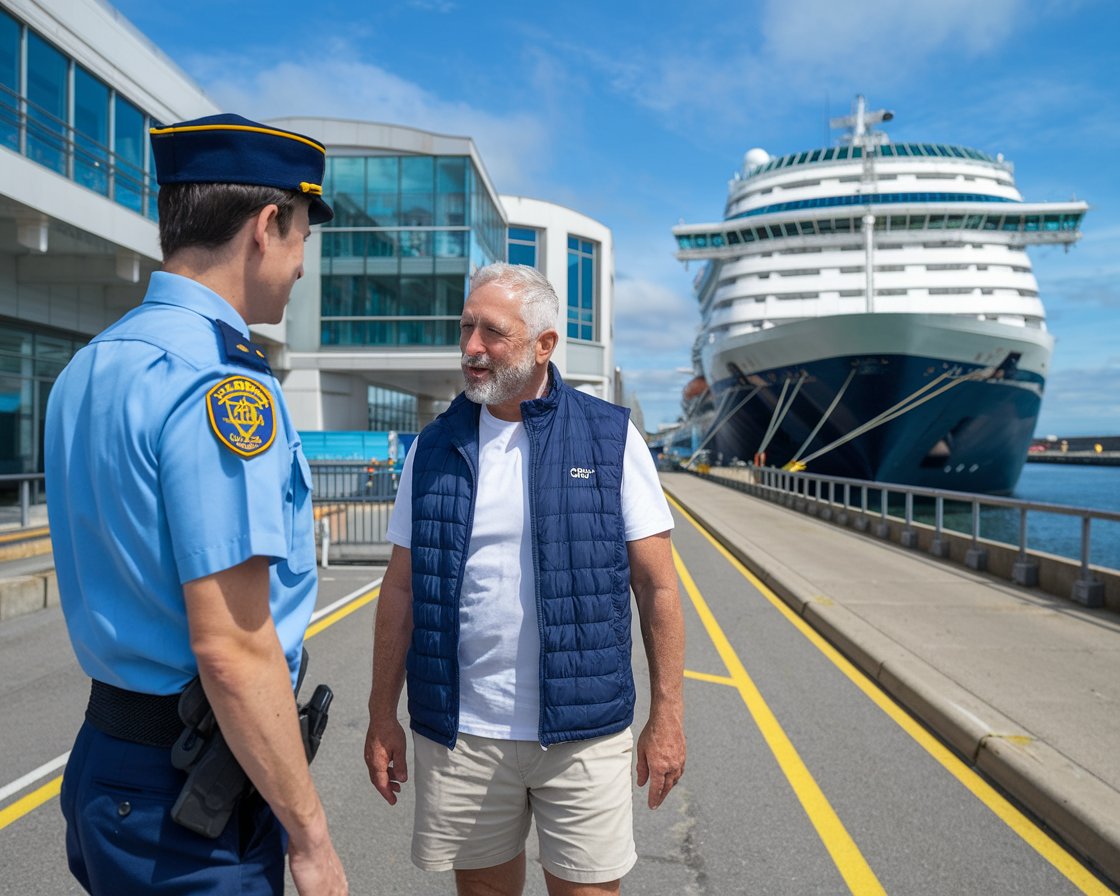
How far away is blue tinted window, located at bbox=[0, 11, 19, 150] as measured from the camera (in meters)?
12.9

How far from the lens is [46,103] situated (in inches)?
569

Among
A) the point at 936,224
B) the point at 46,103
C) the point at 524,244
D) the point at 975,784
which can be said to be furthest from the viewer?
the point at 524,244

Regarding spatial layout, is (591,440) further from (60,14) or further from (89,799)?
(60,14)

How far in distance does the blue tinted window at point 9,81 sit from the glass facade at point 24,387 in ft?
13.9

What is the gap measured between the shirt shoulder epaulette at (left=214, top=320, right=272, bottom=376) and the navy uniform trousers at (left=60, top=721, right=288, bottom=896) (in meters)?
0.70

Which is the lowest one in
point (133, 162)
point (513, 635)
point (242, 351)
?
point (513, 635)

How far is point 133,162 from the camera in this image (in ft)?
57.3

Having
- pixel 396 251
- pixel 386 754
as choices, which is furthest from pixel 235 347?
pixel 396 251

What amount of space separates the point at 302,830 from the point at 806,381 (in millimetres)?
28727

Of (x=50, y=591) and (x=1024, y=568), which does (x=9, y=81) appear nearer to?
(x=50, y=591)

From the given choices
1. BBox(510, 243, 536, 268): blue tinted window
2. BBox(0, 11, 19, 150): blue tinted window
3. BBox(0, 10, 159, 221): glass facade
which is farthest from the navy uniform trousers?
BBox(510, 243, 536, 268): blue tinted window

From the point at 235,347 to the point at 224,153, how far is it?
37 cm

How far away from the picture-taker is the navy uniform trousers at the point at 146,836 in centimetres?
149

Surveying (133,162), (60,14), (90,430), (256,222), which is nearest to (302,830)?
(90,430)
